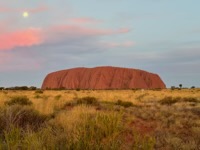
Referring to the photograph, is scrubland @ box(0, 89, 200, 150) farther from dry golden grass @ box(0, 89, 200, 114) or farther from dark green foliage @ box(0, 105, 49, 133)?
dry golden grass @ box(0, 89, 200, 114)

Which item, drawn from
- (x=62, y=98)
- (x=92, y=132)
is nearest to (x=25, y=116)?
(x=92, y=132)

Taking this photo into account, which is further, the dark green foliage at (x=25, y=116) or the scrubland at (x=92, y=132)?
the dark green foliage at (x=25, y=116)

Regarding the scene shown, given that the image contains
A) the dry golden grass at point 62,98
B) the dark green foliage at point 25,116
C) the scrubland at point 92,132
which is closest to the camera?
the scrubland at point 92,132

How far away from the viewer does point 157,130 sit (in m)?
12.4

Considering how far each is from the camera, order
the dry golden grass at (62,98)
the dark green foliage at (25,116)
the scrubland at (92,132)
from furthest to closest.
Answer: the dry golden grass at (62,98), the dark green foliage at (25,116), the scrubland at (92,132)

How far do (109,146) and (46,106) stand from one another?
1131 centimetres

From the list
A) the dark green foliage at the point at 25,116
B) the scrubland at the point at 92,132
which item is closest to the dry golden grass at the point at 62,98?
the scrubland at the point at 92,132

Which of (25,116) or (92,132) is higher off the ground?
(92,132)

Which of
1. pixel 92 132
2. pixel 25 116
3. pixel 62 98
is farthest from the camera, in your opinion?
pixel 62 98

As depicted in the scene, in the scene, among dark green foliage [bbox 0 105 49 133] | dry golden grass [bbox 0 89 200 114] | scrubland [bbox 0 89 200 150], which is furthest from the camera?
dry golden grass [bbox 0 89 200 114]

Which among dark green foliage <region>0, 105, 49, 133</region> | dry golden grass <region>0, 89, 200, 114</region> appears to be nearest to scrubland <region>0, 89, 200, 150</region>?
dark green foliage <region>0, 105, 49, 133</region>

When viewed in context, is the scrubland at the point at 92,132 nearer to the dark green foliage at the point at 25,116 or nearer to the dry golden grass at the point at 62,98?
the dark green foliage at the point at 25,116

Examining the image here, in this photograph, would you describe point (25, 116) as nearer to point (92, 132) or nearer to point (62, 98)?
point (92, 132)

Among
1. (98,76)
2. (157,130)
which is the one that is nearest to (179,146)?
(157,130)
